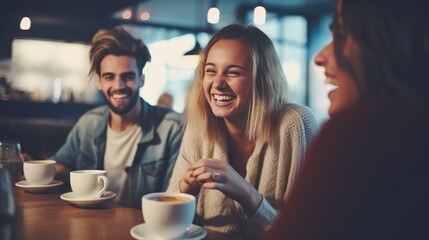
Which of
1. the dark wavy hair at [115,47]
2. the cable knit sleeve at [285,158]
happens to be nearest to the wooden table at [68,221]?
the cable knit sleeve at [285,158]

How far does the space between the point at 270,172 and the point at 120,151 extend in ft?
3.30

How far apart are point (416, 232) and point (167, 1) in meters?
7.34

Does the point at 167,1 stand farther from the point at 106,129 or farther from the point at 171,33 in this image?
the point at 106,129

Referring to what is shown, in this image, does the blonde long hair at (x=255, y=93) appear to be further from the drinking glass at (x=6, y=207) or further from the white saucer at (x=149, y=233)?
the drinking glass at (x=6, y=207)

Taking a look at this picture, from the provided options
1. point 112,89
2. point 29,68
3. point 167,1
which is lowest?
point 112,89

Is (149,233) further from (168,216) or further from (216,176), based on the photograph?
(216,176)

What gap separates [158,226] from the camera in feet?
2.95

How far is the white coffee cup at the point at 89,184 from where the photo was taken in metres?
1.27

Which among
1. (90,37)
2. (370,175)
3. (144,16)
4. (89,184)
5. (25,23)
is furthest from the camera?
(144,16)

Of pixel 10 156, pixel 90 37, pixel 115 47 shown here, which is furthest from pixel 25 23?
pixel 10 156

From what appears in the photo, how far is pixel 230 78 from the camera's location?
1.62m

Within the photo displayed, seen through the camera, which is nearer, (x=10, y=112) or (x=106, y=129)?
(x=106, y=129)

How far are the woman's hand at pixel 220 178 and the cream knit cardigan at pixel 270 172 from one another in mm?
248

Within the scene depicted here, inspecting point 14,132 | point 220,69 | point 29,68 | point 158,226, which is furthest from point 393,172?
point 29,68
